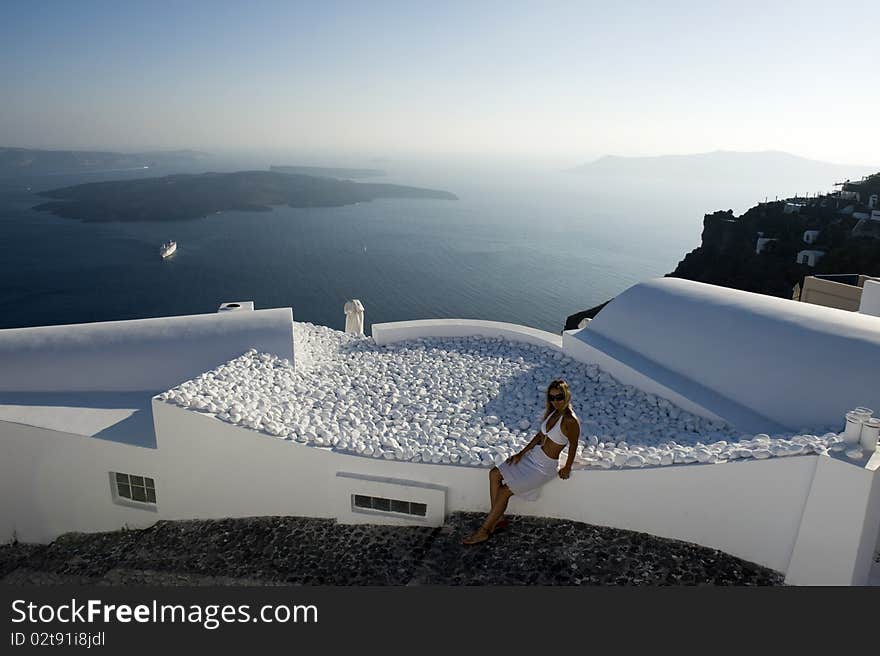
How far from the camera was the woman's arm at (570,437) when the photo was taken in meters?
4.52

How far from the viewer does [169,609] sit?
339 cm

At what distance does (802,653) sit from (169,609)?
11.7ft

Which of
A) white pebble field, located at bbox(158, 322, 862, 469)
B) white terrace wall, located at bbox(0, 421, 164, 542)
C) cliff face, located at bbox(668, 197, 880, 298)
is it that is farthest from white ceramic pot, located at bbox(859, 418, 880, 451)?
cliff face, located at bbox(668, 197, 880, 298)

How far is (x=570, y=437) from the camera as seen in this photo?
15.0 feet

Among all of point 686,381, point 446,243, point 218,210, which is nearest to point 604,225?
point 446,243

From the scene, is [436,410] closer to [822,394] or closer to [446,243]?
[822,394]

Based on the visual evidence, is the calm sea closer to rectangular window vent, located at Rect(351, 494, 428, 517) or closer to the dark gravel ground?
the dark gravel ground

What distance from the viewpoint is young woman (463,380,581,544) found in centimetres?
456

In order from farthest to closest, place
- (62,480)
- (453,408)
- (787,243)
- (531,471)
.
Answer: (787,243)
(453,408)
(62,480)
(531,471)

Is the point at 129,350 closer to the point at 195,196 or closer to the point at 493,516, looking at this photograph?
the point at 493,516

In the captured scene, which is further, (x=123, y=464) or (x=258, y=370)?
(x=258, y=370)

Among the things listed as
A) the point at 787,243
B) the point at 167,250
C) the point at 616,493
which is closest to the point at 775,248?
the point at 787,243

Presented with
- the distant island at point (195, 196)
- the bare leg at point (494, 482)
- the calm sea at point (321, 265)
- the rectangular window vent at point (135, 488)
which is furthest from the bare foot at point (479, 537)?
the distant island at point (195, 196)

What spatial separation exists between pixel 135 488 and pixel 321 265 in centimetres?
7521
